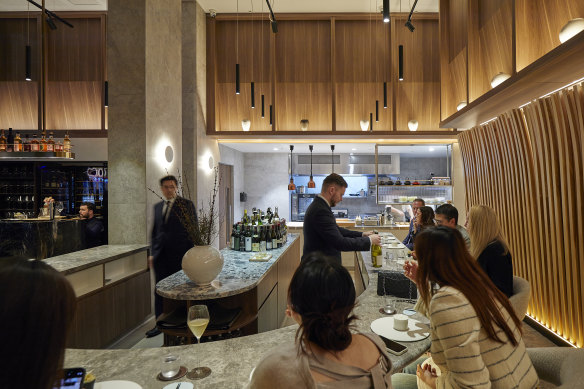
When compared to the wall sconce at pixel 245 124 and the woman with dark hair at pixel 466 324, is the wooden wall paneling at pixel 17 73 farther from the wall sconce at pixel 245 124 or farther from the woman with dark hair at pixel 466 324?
the woman with dark hair at pixel 466 324

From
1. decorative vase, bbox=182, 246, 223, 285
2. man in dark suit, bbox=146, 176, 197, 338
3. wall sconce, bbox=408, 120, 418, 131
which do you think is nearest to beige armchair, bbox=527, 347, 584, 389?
decorative vase, bbox=182, 246, 223, 285

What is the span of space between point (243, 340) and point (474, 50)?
5.38 meters

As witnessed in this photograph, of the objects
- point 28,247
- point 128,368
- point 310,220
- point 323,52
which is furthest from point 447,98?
point 28,247

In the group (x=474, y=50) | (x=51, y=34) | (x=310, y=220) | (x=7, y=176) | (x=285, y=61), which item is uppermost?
(x=51, y=34)

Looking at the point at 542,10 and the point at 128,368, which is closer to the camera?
the point at 128,368

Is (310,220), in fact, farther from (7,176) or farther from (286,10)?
(7,176)

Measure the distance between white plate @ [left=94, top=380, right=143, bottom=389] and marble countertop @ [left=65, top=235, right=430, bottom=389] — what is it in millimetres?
63

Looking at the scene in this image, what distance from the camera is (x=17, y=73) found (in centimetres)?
736

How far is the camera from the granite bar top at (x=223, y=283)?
96.7 inches

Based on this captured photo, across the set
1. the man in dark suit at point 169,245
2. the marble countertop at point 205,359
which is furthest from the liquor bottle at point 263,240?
the marble countertop at point 205,359

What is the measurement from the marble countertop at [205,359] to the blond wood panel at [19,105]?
25.1 feet

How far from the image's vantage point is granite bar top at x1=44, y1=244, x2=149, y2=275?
10.5 feet

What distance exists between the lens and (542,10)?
3.84 meters

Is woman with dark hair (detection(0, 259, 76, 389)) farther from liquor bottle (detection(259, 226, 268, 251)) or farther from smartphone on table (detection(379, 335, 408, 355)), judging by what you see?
liquor bottle (detection(259, 226, 268, 251))
